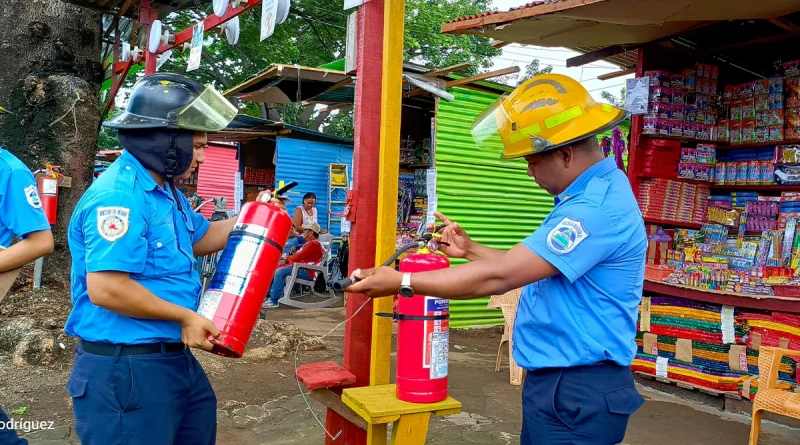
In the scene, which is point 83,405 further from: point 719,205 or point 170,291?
point 719,205

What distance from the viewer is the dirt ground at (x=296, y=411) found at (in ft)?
13.1

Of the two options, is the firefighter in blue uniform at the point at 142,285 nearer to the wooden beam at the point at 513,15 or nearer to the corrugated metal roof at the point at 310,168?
the wooden beam at the point at 513,15

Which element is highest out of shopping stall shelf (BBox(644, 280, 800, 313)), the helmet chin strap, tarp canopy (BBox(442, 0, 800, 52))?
tarp canopy (BBox(442, 0, 800, 52))

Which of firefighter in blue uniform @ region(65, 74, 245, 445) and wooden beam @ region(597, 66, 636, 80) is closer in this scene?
firefighter in blue uniform @ region(65, 74, 245, 445)

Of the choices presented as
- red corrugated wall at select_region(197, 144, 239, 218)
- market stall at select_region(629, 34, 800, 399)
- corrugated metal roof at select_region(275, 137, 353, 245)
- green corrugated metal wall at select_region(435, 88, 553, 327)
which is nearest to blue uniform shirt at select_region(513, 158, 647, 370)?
market stall at select_region(629, 34, 800, 399)

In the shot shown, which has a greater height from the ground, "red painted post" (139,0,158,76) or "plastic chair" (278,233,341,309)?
"red painted post" (139,0,158,76)

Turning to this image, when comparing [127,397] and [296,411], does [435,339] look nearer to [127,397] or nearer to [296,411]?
[127,397]

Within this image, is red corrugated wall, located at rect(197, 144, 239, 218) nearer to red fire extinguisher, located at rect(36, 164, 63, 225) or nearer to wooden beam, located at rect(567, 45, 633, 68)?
red fire extinguisher, located at rect(36, 164, 63, 225)

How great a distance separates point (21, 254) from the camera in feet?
8.69

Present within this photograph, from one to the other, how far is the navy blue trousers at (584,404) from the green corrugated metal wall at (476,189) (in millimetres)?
5373

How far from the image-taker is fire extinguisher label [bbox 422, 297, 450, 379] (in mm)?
2805

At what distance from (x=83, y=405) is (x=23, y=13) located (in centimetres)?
550

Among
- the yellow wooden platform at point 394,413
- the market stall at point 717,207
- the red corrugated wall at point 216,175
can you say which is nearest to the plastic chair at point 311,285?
the market stall at point 717,207

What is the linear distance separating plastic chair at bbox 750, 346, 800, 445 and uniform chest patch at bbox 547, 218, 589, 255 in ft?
8.90
